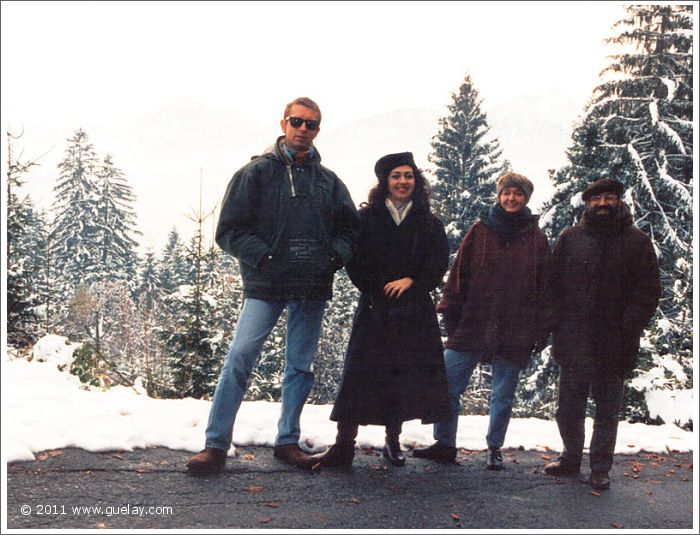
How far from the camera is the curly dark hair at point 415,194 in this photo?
187 inches

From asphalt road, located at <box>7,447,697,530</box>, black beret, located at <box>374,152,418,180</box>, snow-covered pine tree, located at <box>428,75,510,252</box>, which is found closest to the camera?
asphalt road, located at <box>7,447,697,530</box>

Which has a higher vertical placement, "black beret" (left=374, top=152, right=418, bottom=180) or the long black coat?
"black beret" (left=374, top=152, right=418, bottom=180)

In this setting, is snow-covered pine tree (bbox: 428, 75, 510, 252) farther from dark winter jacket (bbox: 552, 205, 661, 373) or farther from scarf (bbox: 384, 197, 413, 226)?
scarf (bbox: 384, 197, 413, 226)

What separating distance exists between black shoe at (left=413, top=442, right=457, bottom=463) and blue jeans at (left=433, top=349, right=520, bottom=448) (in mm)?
41

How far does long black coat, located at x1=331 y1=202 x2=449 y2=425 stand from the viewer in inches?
180

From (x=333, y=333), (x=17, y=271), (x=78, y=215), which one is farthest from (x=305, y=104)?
(x=78, y=215)

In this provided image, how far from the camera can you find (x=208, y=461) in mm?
4133

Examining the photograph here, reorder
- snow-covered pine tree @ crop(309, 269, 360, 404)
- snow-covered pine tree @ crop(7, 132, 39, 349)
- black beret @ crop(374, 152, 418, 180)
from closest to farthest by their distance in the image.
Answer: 1. black beret @ crop(374, 152, 418, 180)
2. snow-covered pine tree @ crop(7, 132, 39, 349)
3. snow-covered pine tree @ crop(309, 269, 360, 404)

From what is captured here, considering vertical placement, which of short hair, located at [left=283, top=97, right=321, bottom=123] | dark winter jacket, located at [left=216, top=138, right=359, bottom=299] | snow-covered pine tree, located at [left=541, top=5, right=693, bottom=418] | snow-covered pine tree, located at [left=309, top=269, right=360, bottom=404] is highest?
snow-covered pine tree, located at [left=541, top=5, right=693, bottom=418]

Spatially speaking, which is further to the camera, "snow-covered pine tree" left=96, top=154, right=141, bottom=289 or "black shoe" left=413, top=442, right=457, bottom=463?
"snow-covered pine tree" left=96, top=154, right=141, bottom=289

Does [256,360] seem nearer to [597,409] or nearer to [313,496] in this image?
[313,496]

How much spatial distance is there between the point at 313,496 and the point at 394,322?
1.44 metres

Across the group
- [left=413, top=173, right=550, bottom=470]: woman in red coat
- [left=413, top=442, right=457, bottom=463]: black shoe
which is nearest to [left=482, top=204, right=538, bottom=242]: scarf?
[left=413, top=173, right=550, bottom=470]: woman in red coat

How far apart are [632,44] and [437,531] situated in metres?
17.6
